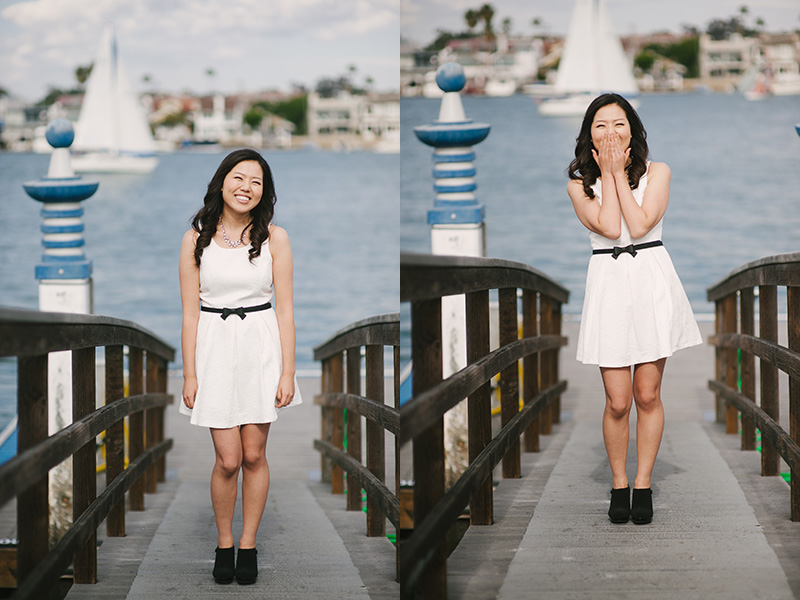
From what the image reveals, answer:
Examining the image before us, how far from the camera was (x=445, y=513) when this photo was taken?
252cm

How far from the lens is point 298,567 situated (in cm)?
328

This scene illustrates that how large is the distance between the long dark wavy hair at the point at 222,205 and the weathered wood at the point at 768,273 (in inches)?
60.8

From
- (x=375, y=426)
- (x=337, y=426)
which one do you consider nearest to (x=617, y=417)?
(x=375, y=426)

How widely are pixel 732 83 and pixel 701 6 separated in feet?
33.5

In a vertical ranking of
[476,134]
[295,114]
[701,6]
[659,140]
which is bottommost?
[476,134]

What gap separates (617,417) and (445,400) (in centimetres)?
90

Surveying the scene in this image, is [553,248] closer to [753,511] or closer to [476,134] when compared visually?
[476,134]

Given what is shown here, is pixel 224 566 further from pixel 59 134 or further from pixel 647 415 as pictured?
pixel 59 134

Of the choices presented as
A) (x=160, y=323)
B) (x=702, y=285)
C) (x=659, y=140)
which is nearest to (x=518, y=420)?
(x=702, y=285)

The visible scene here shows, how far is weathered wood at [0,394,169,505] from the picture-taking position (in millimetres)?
2109

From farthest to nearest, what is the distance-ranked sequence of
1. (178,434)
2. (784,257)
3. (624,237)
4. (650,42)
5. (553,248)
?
(650,42), (553,248), (178,434), (784,257), (624,237)

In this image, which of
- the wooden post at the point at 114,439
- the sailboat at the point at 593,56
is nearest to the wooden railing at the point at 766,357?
the wooden post at the point at 114,439

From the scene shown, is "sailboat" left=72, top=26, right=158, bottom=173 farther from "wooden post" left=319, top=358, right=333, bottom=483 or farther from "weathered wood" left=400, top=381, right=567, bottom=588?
"weathered wood" left=400, top=381, right=567, bottom=588

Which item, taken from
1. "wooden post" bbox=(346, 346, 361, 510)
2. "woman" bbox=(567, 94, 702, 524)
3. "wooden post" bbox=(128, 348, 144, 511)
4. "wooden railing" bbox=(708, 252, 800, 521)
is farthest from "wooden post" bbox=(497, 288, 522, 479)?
"wooden post" bbox=(128, 348, 144, 511)
